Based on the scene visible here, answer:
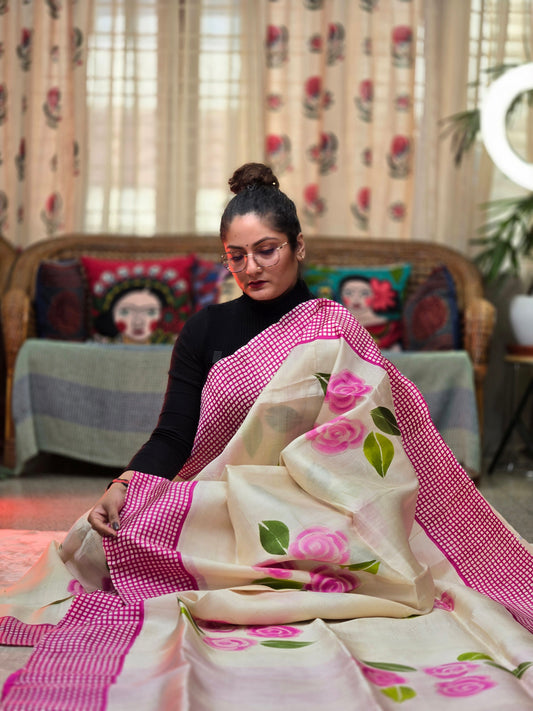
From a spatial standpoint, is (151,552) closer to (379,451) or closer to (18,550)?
(379,451)

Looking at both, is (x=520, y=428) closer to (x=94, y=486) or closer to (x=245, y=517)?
(x=94, y=486)

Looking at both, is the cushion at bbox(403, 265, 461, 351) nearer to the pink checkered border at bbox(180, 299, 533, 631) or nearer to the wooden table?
the wooden table

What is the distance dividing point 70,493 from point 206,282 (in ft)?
3.97

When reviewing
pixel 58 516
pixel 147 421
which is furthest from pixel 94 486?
pixel 58 516

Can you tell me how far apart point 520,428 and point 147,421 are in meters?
1.75

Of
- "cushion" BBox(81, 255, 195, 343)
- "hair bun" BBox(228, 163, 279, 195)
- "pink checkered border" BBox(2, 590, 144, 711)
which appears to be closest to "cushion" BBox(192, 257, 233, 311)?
"cushion" BBox(81, 255, 195, 343)

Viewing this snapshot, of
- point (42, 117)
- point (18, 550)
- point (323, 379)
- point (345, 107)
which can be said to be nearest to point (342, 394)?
point (323, 379)

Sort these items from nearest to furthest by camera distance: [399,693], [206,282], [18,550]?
[399,693]
[18,550]
[206,282]

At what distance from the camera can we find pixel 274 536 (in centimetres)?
134

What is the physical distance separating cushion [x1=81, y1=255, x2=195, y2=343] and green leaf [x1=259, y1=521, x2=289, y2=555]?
244 cm

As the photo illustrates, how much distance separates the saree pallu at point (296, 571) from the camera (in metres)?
1.07

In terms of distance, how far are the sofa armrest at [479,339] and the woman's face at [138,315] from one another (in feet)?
4.43

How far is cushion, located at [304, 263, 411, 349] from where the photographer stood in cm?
371

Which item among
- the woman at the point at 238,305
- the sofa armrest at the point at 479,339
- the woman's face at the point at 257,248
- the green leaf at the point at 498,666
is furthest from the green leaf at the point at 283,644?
the sofa armrest at the point at 479,339
